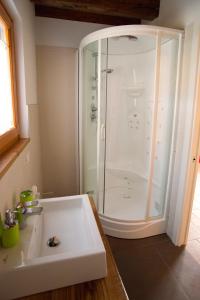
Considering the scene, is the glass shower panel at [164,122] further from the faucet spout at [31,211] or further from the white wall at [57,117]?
the faucet spout at [31,211]

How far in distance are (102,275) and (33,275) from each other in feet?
0.93

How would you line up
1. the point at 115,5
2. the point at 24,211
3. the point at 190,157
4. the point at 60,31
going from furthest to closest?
the point at 60,31, the point at 115,5, the point at 190,157, the point at 24,211

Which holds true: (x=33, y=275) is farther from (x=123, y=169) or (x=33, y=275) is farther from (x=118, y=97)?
(x=118, y=97)

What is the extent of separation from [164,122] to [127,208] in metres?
1.13

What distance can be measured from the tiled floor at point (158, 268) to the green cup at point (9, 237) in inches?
45.0

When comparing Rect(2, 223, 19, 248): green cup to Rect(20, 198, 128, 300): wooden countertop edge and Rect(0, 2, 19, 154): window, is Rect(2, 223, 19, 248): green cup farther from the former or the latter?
Rect(0, 2, 19, 154): window

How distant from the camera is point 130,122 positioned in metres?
2.97

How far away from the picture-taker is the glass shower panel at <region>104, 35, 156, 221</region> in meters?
2.40

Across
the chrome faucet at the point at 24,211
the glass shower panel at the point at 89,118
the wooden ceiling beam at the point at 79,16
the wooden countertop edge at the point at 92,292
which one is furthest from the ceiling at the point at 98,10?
the wooden countertop edge at the point at 92,292

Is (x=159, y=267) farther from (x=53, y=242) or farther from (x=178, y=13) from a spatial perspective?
(x=178, y=13)

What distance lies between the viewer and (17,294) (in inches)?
28.5

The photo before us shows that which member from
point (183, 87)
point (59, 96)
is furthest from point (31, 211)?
point (59, 96)

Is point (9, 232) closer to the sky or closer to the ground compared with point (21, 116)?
closer to the ground

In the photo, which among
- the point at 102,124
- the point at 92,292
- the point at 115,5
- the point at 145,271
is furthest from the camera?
the point at 102,124
